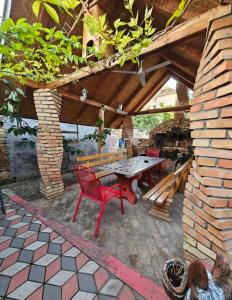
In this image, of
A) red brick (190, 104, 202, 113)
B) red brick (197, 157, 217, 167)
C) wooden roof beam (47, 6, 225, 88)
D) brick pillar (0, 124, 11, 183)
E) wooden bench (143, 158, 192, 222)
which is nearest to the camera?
red brick (197, 157, 217, 167)

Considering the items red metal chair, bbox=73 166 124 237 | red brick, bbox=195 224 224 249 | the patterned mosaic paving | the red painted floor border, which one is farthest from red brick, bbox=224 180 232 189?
red metal chair, bbox=73 166 124 237

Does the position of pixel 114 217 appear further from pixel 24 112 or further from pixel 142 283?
pixel 24 112

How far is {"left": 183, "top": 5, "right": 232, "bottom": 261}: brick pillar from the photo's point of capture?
1.08 m

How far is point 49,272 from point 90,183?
41.8 inches

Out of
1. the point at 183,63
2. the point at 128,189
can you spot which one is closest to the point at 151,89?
the point at 183,63

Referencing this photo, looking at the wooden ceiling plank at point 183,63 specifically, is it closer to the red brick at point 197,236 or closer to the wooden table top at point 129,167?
the wooden table top at point 129,167

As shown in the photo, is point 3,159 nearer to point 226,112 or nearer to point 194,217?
point 194,217

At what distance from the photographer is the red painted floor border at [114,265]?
54.6 inches

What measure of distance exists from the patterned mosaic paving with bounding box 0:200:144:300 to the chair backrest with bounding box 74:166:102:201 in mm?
699

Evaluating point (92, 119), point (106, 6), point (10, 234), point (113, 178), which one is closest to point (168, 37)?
point (106, 6)

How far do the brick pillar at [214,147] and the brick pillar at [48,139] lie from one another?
2.79 metres

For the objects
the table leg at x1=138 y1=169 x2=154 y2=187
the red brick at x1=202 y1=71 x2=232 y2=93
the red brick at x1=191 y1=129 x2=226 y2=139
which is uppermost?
the red brick at x1=202 y1=71 x2=232 y2=93

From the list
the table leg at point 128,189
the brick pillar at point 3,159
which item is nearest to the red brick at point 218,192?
the table leg at point 128,189

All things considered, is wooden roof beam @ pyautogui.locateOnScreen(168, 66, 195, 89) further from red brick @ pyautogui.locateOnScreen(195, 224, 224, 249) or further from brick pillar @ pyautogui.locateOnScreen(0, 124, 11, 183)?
brick pillar @ pyautogui.locateOnScreen(0, 124, 11, 183)
